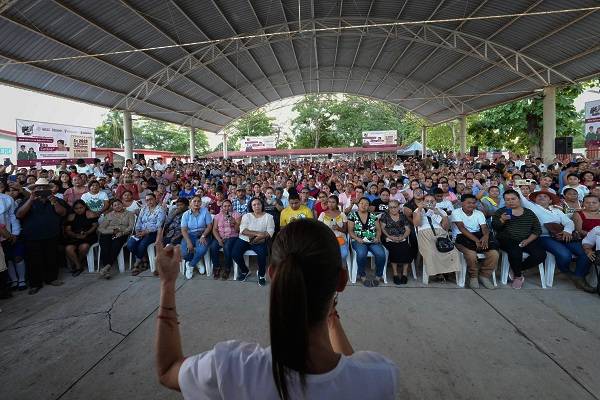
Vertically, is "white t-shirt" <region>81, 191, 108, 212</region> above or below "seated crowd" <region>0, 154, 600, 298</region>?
above

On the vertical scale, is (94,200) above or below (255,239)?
above

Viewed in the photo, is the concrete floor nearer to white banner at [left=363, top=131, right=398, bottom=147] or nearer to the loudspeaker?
the loudspeaker

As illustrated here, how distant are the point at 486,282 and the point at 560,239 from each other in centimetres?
109

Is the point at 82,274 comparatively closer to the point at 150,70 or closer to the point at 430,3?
the point at 150,70

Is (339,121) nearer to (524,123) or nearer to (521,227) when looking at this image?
(524,123)

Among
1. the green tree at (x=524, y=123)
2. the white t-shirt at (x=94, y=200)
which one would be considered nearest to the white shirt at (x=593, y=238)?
the white t-shirt at (x=94, y=200)

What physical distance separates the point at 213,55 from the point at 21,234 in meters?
10.7

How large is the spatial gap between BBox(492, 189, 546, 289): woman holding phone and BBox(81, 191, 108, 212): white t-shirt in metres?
5.81

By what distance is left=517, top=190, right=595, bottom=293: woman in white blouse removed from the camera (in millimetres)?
3592

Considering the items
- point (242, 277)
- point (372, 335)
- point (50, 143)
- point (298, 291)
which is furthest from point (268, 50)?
point (298, 291)

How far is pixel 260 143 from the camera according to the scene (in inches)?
Result: 1038

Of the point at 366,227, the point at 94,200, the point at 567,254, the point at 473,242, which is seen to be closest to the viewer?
the point at 567,254

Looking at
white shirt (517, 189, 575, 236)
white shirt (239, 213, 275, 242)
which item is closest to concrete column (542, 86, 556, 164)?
white shirt (517, 189, 575, 236)

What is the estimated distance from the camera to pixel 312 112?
110 feet
